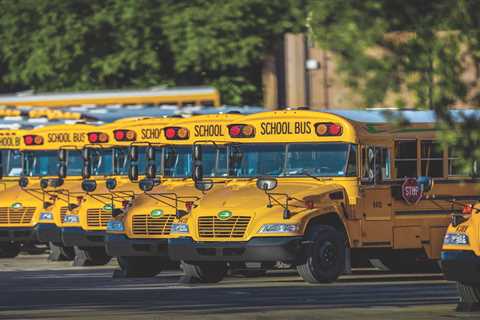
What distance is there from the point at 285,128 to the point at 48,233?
5.91 meters

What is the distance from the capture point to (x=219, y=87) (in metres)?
52.4

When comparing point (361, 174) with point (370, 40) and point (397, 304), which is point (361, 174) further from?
point (370, 40)

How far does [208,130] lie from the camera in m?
22.7

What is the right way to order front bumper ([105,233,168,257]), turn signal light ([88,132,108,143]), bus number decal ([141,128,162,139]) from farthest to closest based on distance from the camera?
1. turn signal light ([88,132,108,143])
2. bus number decal ([141,128,162,139])
3. front bumper ([105,233,168,257])

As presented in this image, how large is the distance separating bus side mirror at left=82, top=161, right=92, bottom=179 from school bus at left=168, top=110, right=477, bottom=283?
4.05 m

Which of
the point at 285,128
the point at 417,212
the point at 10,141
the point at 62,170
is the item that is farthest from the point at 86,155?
the point at 417,212

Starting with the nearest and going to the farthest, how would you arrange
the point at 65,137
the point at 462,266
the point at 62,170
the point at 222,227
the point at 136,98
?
the point at 462,266 < the point at 222,227 < the point at 62,170 < the point at 65,137 < the point at 136,98

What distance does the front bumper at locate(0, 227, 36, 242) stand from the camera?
27703 millimetres

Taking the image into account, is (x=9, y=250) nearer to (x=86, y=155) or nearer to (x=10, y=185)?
(x=10, y=185)

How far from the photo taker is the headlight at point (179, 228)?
20.9 meters

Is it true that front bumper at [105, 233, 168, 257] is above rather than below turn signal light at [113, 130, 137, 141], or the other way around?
below

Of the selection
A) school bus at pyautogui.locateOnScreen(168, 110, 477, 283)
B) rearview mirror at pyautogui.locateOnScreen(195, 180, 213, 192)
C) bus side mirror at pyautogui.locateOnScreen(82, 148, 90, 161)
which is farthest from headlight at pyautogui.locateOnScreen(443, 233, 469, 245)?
bus side mirror at pyautogui.locateOnScreen(82, 148, 90, 161)

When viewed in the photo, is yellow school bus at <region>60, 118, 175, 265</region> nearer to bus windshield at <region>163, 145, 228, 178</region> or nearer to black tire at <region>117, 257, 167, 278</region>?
bus windshield at <region>163, 145, 228, 178</region>

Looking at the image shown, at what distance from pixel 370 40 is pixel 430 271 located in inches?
525
